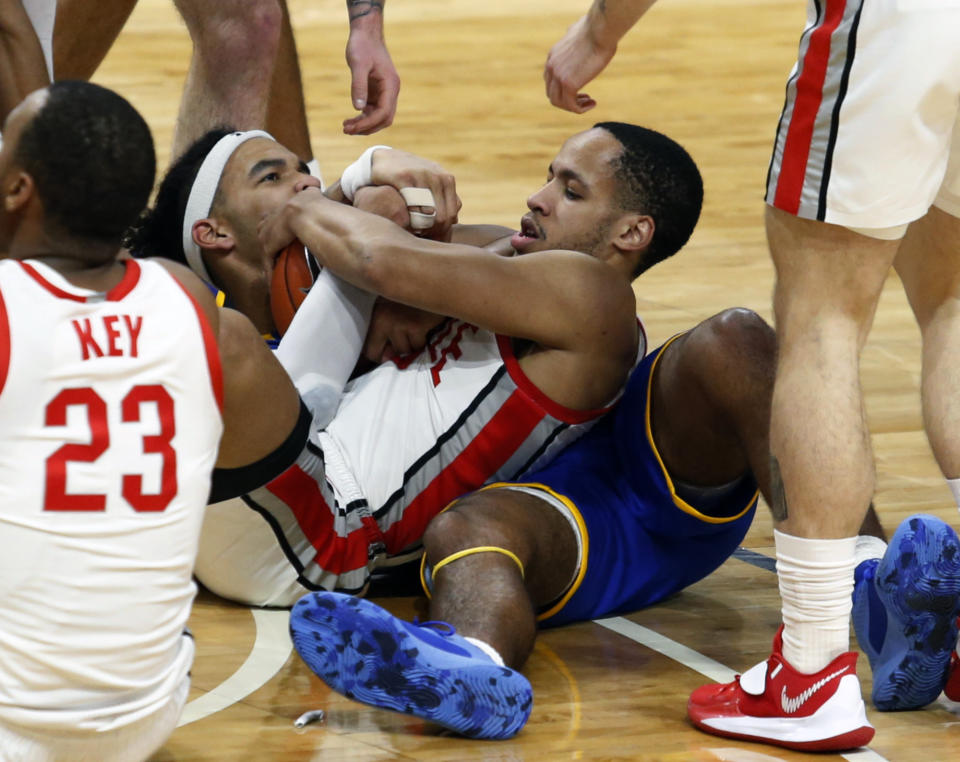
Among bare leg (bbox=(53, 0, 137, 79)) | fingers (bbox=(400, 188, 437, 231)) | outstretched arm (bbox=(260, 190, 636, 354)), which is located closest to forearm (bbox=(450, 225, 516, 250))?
fingers (bbox=(400, 188, 437, 231))

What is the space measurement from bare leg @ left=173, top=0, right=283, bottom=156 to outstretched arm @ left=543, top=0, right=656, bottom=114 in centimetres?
99

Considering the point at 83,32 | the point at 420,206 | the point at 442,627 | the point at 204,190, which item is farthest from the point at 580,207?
→ the point at 83,32

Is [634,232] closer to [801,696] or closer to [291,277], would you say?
[291,277]

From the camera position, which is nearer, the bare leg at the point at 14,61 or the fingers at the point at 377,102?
the bare leg at the point at 14,61

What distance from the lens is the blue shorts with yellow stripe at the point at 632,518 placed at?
3000 mm

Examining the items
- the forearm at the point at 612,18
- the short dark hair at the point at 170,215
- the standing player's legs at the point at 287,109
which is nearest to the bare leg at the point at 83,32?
Answer: the standing player's legs at the point at 287,109

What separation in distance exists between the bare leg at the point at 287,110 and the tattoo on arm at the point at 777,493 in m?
2.27

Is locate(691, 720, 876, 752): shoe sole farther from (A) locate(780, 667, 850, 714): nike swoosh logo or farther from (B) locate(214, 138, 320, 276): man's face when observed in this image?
(B) locate(214, 138, 320, 276): man's face

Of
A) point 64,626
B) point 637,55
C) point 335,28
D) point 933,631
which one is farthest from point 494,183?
A: point 64,626

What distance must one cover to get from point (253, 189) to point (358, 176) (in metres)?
0.23

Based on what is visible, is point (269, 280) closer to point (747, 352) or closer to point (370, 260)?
point (370, 260)

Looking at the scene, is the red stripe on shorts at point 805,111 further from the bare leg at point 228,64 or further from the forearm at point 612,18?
the bare leg at point 228,64

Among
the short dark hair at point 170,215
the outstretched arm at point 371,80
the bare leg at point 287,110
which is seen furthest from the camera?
the bare leg at point 287,110

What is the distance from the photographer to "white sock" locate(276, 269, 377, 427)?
10.1 feet
